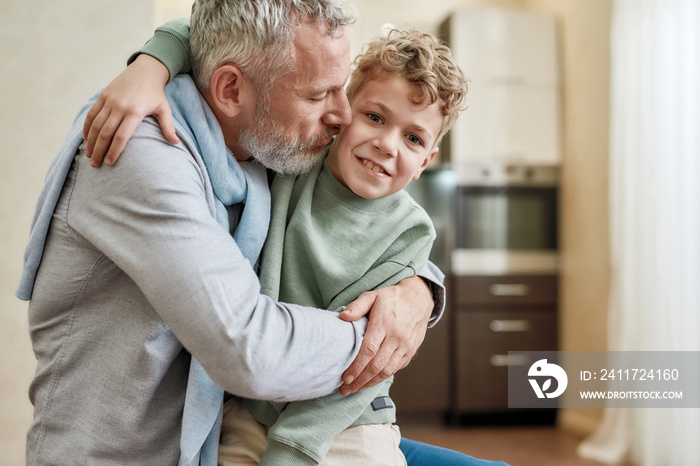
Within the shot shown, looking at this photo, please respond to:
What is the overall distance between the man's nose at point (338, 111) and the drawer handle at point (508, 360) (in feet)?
11.4

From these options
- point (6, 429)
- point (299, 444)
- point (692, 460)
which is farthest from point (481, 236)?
point (299, 444)

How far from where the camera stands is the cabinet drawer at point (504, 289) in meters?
4.44

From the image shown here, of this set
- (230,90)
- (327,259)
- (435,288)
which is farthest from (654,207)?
(230,90)

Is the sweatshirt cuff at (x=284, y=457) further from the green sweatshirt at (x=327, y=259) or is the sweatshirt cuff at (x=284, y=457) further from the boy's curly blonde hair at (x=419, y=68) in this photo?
the boy's curly blonde hair at (x=419, y=68)

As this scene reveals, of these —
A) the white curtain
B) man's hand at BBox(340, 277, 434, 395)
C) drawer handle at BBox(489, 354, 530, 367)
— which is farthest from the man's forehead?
drawer handle at BBox(489, 354, 530, 367)

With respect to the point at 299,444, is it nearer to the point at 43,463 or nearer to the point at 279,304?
the point at 279,304

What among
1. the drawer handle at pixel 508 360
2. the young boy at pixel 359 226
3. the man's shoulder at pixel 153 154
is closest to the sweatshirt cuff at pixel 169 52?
the man's shoulder at pixel 153 154

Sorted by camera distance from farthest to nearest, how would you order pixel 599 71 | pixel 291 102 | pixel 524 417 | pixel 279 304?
pixel 524 417 → pixel 599 71 → pixel 291 102 → pixel 279 304

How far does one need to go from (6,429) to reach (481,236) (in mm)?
3206

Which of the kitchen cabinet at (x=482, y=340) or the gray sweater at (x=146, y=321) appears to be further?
the kitchen cabinet at (x=482, y=340)

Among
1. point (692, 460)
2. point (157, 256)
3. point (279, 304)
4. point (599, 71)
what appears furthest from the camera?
point (599, 71)

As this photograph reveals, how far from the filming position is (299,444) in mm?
1103

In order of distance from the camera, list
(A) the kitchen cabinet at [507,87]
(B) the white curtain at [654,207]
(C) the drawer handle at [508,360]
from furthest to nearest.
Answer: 1. (A) the kitchen cabinet at [507,87]
2. (C) the drawer handle at [508,360]
3. (B) the white curtain at [654,207]

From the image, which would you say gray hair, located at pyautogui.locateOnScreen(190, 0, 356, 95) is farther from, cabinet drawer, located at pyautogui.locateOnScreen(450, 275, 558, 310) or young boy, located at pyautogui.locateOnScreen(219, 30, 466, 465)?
cabinet drawer, located at pyautogui.locateOnScreen(450, 275, 558, 310)
